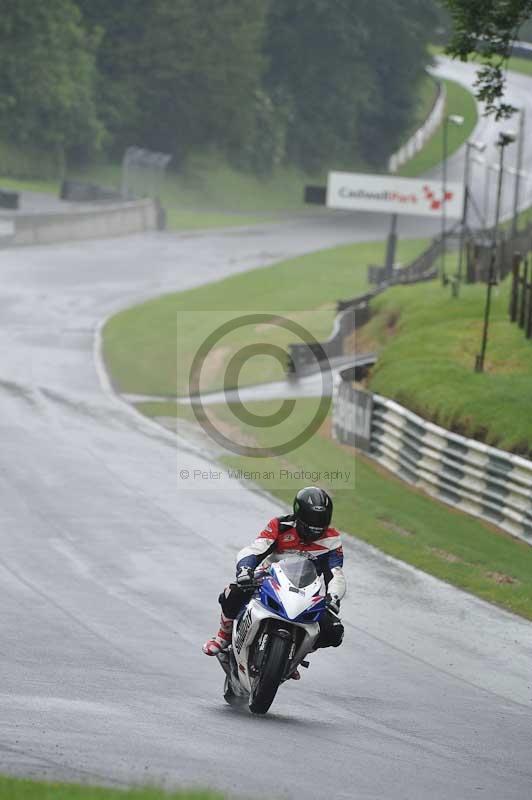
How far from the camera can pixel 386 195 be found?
66.2 m

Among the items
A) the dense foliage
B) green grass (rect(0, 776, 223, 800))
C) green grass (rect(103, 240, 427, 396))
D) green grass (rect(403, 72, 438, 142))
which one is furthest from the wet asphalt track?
green grass (rect(403, 72, 438, 142))

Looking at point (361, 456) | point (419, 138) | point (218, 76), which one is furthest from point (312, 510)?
point (419, 138)

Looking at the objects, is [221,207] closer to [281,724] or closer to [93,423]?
[93,423]

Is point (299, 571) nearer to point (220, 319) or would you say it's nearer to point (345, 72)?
point (220, 319)

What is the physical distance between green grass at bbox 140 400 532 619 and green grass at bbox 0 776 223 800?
10371mm

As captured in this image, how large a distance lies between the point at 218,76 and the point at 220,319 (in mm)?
56844

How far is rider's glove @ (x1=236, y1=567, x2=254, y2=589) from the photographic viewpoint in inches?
475

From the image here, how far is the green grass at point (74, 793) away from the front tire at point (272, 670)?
319 centimetres

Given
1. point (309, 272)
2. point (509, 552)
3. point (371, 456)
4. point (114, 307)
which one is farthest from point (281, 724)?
point (309, 272)

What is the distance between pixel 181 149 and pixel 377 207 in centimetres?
3969

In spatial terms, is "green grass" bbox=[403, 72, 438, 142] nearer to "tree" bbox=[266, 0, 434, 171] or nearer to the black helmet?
"tree" bbox=[266, 0, 434, 171]

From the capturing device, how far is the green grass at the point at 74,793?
313 inches

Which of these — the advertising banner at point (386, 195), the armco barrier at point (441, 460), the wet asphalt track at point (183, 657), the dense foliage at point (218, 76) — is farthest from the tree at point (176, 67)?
the armco barrier at point (441, 460)

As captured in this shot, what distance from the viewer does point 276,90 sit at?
113m
